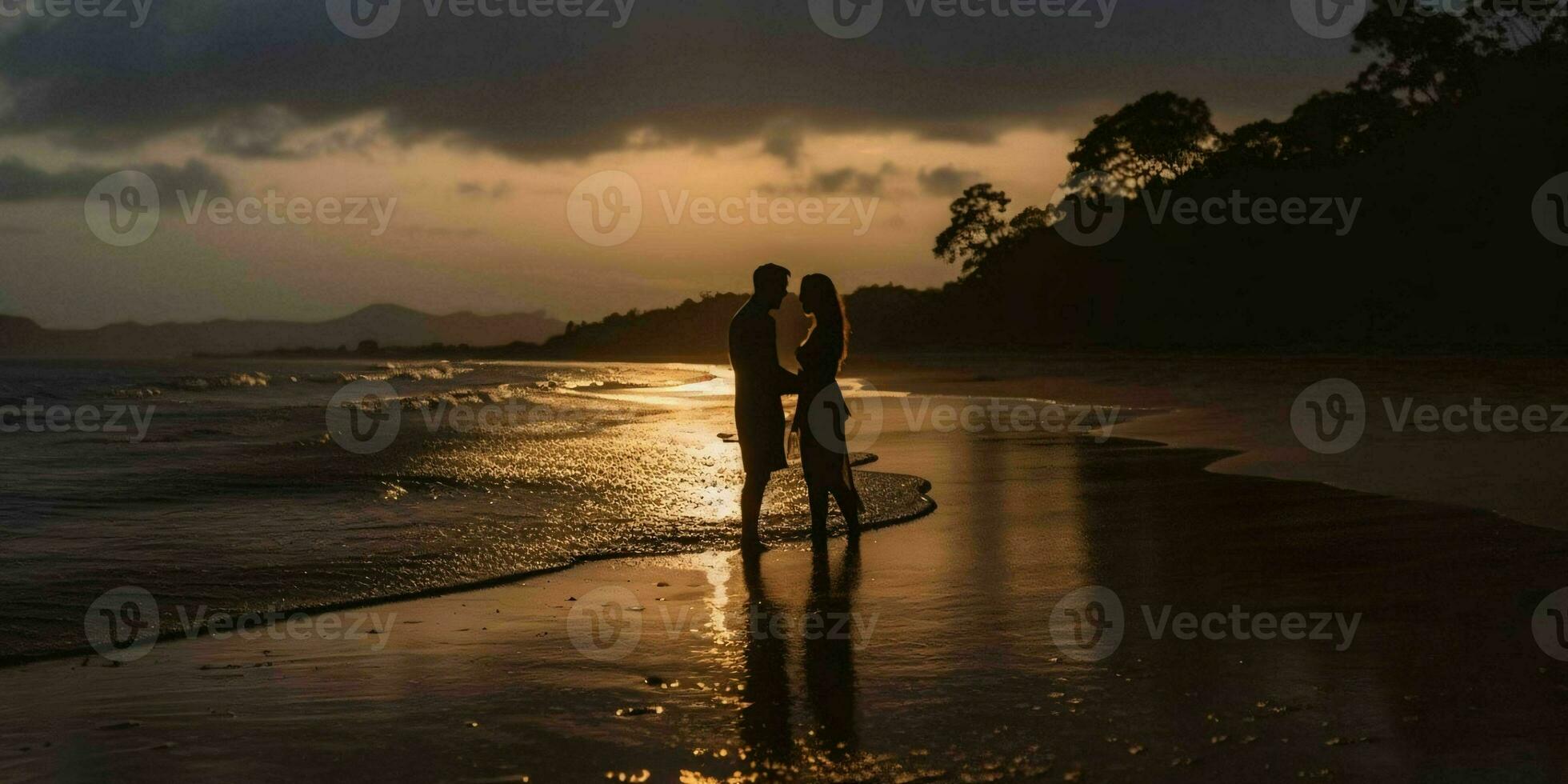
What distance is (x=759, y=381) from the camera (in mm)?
7793

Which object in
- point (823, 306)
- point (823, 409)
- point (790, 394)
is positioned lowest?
point (823, 409)

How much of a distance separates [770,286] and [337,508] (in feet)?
15.2

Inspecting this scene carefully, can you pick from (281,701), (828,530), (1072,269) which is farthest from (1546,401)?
(1072,269)

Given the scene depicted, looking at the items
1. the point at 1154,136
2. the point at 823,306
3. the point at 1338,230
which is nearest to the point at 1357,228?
the point at 1338,230

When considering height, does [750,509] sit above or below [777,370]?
below

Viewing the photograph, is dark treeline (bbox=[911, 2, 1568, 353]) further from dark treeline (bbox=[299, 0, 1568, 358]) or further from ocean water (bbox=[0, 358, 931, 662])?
ocean water (bbox=[0, 358, 931, 662])

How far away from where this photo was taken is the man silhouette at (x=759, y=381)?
7.75 metres

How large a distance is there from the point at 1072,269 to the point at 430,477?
58.8 meters

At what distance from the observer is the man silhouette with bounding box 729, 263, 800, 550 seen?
775 centimetres

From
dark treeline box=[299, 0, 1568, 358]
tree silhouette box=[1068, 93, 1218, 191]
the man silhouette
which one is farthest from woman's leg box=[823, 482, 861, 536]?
tree silhouette box=[1068, 93, 1218, 191]

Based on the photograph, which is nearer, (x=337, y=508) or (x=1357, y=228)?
(x=337, y=508)

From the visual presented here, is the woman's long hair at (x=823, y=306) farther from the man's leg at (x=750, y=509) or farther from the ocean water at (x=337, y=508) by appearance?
the ocean water at (x=337, y=508)

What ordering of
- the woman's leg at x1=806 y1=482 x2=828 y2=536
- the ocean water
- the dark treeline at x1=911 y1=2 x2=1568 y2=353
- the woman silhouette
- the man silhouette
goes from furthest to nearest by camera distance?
the dark treeline at x1=911 y1=2 x2=1568 y2=353
the woman silhouette
the woman's leg at x1=806 y1=482 x2=828 y2=536
the man silhouette
the ocean water

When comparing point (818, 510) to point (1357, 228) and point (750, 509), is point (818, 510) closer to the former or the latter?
point (750, 509)
